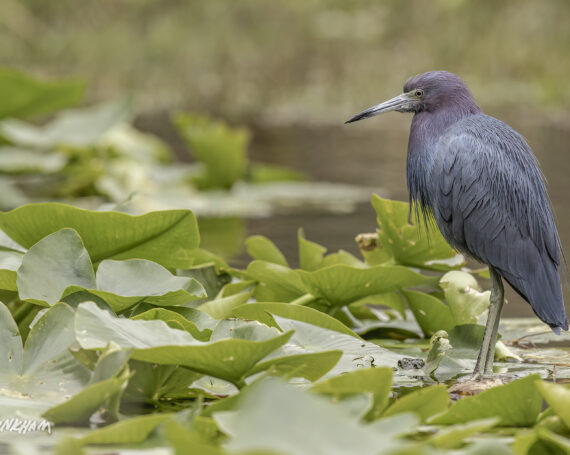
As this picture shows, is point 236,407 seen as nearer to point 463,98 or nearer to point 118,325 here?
point 118,325

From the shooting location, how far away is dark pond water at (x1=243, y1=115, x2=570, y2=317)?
4777 millimetres

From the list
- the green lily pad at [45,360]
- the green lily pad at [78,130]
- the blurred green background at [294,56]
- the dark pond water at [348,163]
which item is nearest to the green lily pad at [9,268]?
the green lily pad at [45,360]

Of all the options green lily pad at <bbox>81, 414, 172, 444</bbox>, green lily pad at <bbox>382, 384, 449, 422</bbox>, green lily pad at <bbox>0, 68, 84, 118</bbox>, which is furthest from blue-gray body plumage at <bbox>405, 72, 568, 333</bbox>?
green lily pad at <bbox>0, 68, 84, 118</bbox>

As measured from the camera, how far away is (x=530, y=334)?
277cm

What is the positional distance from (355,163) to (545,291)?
17.7 ft

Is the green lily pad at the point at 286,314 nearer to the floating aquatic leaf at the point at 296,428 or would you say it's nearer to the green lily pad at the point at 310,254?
the green lily pad at the point at 310,254

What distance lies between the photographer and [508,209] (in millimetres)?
2463

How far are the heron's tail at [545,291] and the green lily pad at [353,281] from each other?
0.87 feet

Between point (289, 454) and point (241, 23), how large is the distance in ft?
35.2

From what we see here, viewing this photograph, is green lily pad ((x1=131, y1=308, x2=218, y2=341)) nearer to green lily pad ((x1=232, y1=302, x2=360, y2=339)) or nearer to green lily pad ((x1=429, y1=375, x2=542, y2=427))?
green lily pad ((x1=232, y1=302, x2=360, y2=339))

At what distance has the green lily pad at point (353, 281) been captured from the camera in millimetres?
2422

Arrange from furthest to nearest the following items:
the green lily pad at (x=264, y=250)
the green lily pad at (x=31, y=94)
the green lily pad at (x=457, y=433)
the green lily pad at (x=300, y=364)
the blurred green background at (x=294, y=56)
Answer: the blurred green background at (x=294, y=56) → the green lily pad at (x=31, y=94) → the green lily pad at (x=264, y=250) → the green lily pad at (x=300, y=364) → the green lily pad at (x=457, y=433)

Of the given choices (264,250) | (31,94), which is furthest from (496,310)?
(31,94)

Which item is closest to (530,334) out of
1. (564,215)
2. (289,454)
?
(289,454)
